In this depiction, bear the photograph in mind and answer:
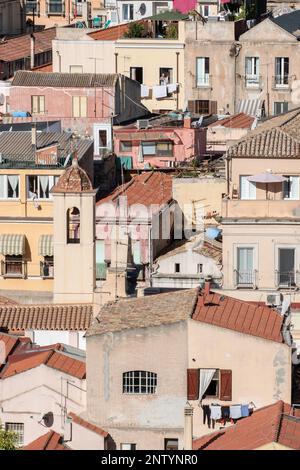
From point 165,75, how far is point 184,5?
455 centimetres

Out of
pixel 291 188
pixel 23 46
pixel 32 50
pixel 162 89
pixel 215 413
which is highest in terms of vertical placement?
pixel 291 188

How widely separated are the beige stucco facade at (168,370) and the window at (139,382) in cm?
9

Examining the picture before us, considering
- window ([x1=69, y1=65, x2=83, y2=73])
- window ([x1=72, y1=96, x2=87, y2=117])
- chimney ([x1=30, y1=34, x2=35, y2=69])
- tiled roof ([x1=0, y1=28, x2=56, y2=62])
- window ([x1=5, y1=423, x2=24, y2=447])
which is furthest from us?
tiled roof ([x1=0, y1=28, x2=56, y2=62])

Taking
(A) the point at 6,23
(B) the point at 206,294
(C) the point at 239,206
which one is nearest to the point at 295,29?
(A) the point at 6,23

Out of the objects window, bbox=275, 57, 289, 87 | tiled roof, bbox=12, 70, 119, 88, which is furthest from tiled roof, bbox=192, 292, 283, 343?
window, bbox=275, 57, 289, 87

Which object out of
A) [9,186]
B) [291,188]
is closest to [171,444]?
[291,188]

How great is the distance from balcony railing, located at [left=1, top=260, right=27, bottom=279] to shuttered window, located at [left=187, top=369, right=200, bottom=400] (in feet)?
51.6

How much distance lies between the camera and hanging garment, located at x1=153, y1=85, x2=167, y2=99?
87.9 meters

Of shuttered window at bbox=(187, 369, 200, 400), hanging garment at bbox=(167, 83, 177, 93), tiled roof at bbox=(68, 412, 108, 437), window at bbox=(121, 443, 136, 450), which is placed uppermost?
shuttered window at bbox=(187, 369, 200, 400)

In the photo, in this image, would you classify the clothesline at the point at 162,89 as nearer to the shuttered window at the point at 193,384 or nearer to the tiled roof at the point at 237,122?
the tiled roof at the point at 237,122

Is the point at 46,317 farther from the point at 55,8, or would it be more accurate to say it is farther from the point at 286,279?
the point at 55,8

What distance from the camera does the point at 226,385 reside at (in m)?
51.2

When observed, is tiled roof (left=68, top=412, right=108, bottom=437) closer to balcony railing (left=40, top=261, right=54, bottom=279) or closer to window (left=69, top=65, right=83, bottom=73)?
balcony railing (left=40, top=261, right=54, bottom=279)

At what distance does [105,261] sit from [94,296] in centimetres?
660
